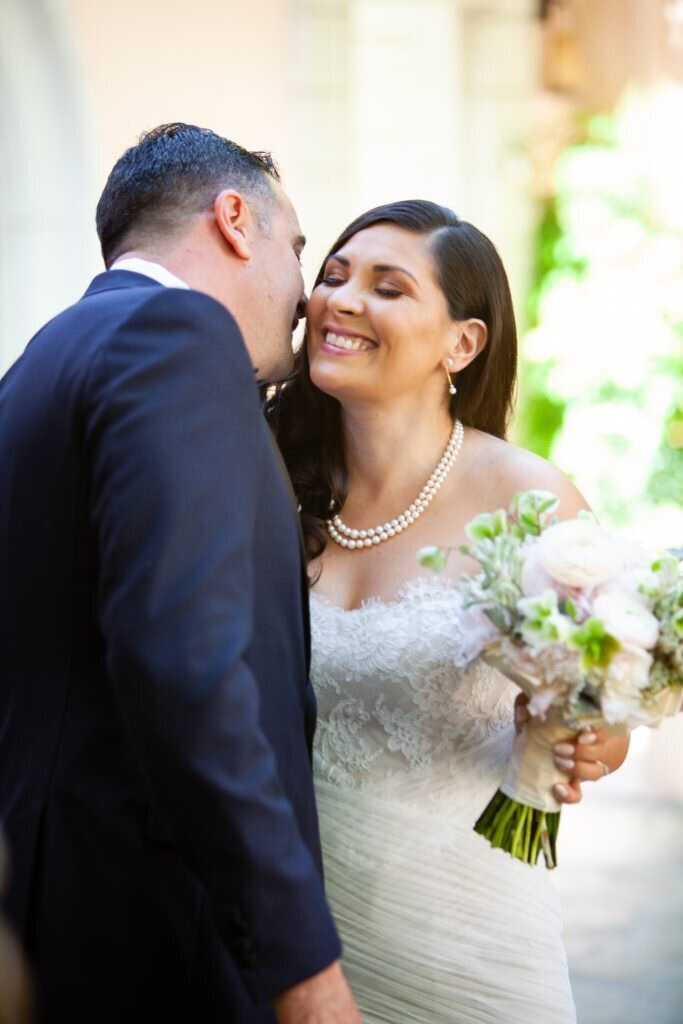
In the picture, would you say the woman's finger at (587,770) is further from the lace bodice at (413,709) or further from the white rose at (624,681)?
the lace bodice at (413,709)

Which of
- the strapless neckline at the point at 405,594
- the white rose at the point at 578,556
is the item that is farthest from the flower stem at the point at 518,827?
the strapless neckline at the point at 405,594

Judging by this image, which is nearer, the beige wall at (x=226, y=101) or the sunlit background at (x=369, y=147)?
the sunlit background at (x=369, y=147)

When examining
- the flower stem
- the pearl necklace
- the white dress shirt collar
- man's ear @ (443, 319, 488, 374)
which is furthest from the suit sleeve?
man's ear @ (443, 319, 488, 374)

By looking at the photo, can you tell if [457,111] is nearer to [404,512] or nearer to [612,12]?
[612,12]

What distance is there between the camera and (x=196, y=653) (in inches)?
63.7

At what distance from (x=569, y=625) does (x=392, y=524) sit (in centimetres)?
100

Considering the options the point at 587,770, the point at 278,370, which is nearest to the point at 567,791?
the point at 587,770

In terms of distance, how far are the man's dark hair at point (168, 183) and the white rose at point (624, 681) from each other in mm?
975

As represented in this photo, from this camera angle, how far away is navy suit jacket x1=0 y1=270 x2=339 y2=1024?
1.63 meters

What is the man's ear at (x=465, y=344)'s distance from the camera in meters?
3.13

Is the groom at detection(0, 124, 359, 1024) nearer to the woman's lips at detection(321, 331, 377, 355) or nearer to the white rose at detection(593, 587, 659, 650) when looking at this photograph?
the white rose at detection(593, 587, 659, 650)

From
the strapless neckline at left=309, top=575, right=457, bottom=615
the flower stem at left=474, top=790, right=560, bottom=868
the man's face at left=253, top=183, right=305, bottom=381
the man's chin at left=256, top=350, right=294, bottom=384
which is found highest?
the man's face at left=253, top=183, right=305, bottom=381

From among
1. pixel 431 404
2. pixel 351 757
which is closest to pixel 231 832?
pixel 351 757

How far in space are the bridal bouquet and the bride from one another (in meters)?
0.36
